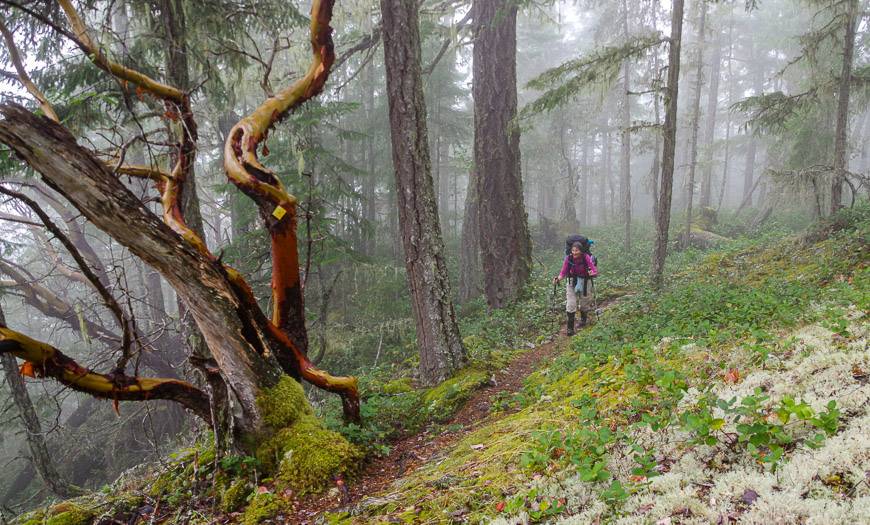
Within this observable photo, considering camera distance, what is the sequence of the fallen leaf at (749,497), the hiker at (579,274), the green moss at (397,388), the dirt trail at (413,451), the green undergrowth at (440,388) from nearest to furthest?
the fallen leaf at (749,497), the dirt trail at (413,451), the green undergrowth at (440,388), the green moss at (397,388), the hiker at (579,274)

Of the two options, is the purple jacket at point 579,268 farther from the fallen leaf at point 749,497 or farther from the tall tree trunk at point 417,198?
the fallen leaf at point 749,497

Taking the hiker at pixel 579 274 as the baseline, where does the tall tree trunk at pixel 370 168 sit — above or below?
above

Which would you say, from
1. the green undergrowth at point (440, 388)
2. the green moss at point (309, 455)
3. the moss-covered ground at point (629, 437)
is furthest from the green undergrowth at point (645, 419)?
the green undergrowth at point (440, 388)

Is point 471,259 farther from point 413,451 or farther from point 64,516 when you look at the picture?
point 64,516

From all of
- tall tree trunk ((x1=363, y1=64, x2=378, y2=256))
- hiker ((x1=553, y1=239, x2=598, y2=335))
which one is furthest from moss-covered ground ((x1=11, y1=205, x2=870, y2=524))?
tall tree trunk ((x1=363, y1=64, x2=378, y2=256))

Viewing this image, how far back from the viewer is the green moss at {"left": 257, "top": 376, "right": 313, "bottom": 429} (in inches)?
165

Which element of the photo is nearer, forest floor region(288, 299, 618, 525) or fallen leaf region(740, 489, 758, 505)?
fallen leaf region(740, 489, 758, 505)

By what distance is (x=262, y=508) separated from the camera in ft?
12.0

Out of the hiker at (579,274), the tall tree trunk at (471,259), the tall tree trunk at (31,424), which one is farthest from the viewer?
the tall tree trunk at (471,259)

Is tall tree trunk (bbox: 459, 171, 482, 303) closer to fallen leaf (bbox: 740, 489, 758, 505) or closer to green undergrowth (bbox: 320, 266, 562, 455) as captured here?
green undergrowth (bbox: 320, 266, 562, 455)

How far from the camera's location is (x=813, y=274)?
7.07 metres

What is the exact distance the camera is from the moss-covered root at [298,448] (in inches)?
154

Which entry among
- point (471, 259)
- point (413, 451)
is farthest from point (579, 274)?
point (413, 451)

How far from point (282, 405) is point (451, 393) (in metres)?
2.26
